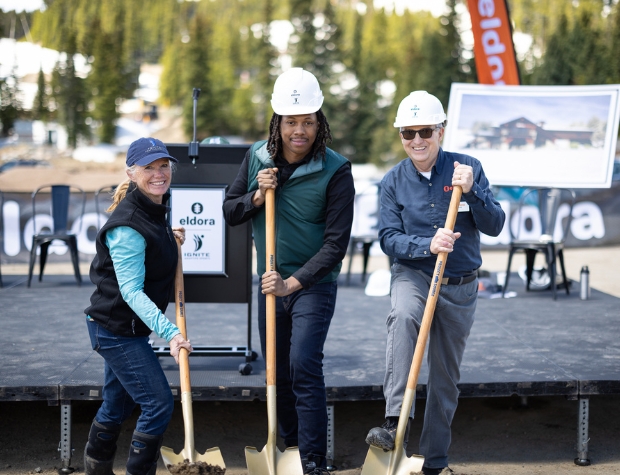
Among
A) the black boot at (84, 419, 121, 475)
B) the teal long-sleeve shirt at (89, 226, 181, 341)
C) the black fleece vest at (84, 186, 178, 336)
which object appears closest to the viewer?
the teal long-sleeve shirt at (89, 226, 181, 341)

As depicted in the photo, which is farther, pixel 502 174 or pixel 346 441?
pixel 502 174

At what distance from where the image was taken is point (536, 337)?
20.1 ft

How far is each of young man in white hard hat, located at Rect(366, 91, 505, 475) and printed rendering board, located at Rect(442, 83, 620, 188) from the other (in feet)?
17.2

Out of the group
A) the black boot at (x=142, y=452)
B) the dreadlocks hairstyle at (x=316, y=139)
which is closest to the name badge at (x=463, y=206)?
the dreadlocks hairstyle at (x=316, y=139)

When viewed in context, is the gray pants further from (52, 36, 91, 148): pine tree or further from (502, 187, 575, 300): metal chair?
(52, 36, 91, 148): pine tree

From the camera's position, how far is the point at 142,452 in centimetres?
361

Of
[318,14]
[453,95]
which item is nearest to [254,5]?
[318,14]

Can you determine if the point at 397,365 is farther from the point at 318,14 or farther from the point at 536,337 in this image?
the point at 318,14

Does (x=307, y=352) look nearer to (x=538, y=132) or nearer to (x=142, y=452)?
(x=142, y=452)

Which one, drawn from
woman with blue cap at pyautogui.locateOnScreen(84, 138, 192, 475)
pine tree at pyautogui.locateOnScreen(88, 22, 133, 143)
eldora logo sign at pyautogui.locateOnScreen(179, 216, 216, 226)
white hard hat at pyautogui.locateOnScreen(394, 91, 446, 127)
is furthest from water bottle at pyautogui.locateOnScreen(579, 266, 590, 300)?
pine tree at pyautogui.locateOnScreen(88, 22, 133, 143)

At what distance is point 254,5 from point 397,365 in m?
178

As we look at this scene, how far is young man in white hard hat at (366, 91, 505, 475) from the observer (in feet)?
12.4

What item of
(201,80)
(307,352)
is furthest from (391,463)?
(201,80)

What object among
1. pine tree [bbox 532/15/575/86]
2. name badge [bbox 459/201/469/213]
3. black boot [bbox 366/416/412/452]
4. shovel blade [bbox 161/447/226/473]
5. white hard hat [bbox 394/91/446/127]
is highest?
pine tree [bbox 532/15/575/86]
